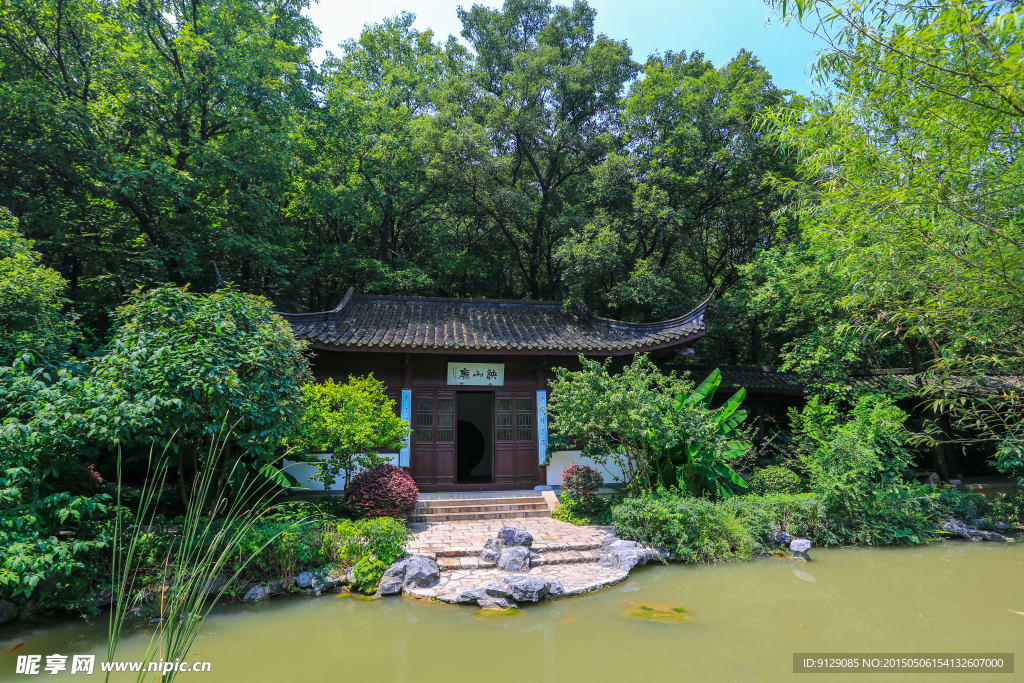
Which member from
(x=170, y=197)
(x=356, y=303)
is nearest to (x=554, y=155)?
(x=356, y=303)

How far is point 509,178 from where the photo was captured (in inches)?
522

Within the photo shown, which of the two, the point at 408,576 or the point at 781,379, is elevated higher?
the point at 781,379

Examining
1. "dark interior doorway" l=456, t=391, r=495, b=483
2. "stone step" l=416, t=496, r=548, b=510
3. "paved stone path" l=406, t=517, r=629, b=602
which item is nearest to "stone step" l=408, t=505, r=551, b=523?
"stone step" l=416, t=496, r=548, b=510

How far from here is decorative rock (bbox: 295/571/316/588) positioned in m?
4.90

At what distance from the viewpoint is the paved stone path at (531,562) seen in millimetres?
5020

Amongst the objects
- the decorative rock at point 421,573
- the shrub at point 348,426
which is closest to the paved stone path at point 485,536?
the decorative rock at point 421,573

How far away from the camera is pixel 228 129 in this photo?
11.2 m

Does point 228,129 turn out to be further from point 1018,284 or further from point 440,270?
point 1018,284

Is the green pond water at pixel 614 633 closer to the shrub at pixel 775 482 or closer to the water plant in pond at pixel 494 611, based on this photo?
the water plant in pond at pixel 494 611

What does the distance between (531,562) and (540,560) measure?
17 centimetres

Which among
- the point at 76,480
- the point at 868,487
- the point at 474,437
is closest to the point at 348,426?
the point at 76,480

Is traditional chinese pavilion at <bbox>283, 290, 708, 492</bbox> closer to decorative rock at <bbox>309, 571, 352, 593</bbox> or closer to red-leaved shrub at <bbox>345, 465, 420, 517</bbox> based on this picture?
red-leaved shrub at <bbox>345, 465, 420, 517</bbox>

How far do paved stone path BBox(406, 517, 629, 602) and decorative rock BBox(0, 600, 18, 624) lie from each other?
315 cm

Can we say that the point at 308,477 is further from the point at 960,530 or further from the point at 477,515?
the point at 960,530
